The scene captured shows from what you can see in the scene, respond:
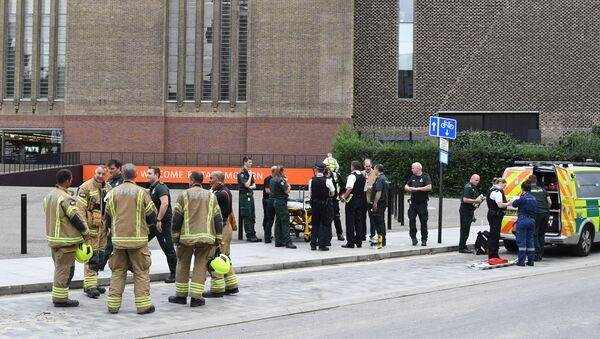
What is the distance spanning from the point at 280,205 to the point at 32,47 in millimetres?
35404

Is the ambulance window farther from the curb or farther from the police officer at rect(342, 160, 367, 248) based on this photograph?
the police officer at rect(342, 160, 367, 248)

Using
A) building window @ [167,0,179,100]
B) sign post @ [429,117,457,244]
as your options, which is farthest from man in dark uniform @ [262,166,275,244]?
building window @ [167,0,179,100]

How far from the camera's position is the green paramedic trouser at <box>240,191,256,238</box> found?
55.4 ft

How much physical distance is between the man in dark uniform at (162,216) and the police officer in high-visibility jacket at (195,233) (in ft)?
4.30

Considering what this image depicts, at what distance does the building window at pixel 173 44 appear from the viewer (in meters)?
45.5

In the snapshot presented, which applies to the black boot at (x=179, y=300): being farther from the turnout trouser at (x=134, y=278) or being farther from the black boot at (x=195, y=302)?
the turnout trouser at (x=134, y=278)

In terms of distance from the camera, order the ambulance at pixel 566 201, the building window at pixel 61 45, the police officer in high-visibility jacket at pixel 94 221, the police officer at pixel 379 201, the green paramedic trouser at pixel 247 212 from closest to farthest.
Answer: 1. the police officer in high-visibility jacket at pixel 94 221
2. the ambulance at pixel 566 201
3. the police officer at pixel 379 201
4. the green paramedic trouser at pixel 247 212
5. the building window at pixel 61 45

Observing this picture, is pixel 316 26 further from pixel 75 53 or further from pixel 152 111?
pixel 75 53

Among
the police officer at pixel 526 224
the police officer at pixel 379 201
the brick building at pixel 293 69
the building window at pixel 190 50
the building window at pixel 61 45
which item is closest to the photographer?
the police officer at pixel 526 224

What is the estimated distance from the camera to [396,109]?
151 ft

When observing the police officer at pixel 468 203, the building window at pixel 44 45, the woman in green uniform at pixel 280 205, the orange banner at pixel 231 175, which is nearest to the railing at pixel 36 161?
the building window at pixel 44 45

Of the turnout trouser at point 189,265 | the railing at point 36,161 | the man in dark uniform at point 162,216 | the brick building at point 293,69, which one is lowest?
the turnout trouser at point 189,265

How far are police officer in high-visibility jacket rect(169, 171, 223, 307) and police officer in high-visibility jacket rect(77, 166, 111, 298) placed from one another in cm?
128

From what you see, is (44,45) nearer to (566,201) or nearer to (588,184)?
(588,184)
